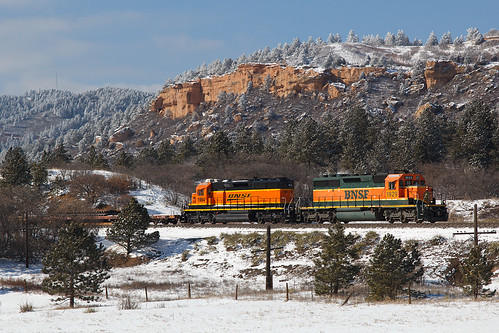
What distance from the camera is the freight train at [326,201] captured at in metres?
39.0

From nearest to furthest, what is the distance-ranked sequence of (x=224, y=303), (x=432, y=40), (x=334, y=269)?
1. (x=224, y=303)
2. (x=334, y=269)
3. (x=432, y=40)

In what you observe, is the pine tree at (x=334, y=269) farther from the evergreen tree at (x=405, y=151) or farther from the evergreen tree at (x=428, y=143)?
Result: the evergreen tree at (x=428, y=143)

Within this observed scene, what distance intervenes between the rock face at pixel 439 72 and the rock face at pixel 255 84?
13449mm

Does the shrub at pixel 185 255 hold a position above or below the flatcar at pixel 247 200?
below

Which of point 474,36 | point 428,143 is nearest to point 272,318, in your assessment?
point 428,143

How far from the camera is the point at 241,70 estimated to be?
166m

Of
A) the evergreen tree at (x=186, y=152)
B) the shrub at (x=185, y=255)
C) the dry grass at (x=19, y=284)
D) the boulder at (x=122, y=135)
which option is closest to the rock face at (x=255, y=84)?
the boulder at (x=122, y=135)

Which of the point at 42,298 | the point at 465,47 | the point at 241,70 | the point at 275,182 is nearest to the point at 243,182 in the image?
the point at 275,182

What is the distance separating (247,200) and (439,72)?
336 ft

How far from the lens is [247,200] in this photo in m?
46.7

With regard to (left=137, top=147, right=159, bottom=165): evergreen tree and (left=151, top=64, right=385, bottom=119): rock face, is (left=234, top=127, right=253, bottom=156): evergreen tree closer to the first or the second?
(left=137, top=147, right=159, bottom=165): evergreen tree

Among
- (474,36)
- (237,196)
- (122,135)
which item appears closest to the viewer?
(237,196)

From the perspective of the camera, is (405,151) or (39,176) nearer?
(39,176)

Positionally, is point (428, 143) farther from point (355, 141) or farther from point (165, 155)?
point (165, 155)
